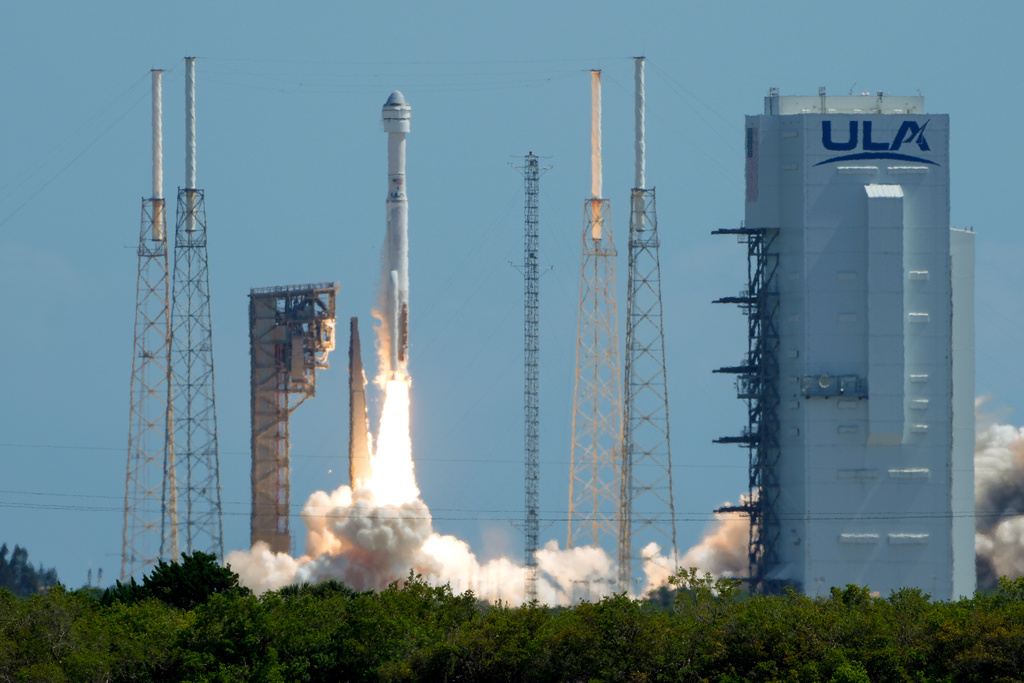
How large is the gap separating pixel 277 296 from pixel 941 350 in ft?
113

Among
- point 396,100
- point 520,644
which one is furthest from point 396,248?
point 520,644

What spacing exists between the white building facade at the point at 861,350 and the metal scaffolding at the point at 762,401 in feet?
0.67

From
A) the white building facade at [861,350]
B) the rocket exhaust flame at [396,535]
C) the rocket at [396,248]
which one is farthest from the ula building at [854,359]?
the rocket at [396,248]

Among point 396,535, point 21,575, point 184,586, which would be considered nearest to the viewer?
point 184,586

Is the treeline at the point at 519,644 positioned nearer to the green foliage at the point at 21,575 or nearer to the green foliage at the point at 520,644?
the green foliage at the point at 520,644

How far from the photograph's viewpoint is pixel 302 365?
109312 millimetres

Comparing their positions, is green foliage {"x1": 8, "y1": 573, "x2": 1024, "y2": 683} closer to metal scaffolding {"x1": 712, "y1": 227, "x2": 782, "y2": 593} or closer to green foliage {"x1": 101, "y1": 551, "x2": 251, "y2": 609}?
green foliage {"x1": 101, "y1": 551, "x2": 251, "y2": 609}

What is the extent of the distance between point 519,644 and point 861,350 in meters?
40.9

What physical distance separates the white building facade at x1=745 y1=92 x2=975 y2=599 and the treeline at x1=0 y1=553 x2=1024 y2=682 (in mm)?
31267

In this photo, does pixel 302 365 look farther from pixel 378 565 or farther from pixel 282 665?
pixel 282 665

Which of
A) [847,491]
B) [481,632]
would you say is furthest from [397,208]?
[481,632]

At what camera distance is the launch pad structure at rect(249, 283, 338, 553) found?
10944 centimetres

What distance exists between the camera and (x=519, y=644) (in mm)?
63375

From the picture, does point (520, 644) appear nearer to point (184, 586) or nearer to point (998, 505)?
point (184, 586)
